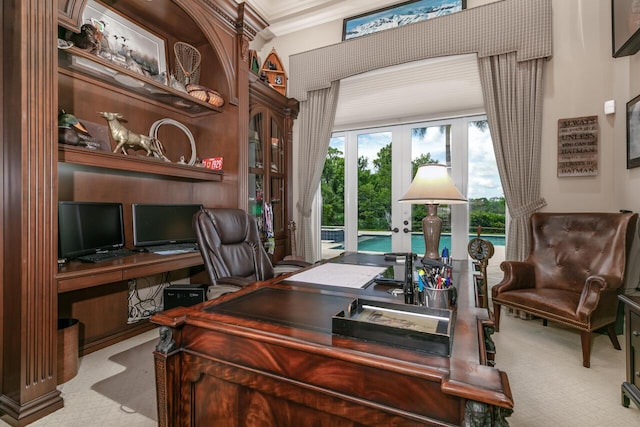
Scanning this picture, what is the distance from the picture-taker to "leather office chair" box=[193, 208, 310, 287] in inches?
81.6

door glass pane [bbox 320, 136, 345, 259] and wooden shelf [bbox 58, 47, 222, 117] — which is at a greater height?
wooden shelf [bbox 58, 47, 222, 117]

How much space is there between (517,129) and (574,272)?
4.55ft

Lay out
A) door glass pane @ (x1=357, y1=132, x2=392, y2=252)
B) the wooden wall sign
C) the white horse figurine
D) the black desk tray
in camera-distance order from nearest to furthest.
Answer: the black desk tray < the white horse figurine < the wooden wall sign < door glass pane @ (x1=357, y1=132, x2=392, y2=252)

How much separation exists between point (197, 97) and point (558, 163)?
11.3 feet

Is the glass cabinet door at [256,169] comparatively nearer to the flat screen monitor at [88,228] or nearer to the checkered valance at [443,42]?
the checkered valance at [443,42]

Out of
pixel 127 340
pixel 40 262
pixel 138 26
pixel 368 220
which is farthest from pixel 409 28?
pixel 127 340

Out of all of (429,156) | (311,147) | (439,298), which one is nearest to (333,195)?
(311,147)

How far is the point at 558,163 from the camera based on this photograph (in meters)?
2.99

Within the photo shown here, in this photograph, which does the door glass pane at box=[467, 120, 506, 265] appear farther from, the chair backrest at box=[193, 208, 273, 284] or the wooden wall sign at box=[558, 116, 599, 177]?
the chair backrest at box=[193, 208, 273, 284]

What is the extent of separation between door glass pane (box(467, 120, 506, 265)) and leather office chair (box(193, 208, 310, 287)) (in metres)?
2.51

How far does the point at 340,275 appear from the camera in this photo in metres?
1.72

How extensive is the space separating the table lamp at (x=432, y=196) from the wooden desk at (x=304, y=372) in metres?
0.81

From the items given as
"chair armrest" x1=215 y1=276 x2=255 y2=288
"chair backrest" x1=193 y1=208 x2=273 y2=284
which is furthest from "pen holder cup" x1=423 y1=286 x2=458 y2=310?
"chair backrest" x1=193 y1=208 x2=273 y2=284

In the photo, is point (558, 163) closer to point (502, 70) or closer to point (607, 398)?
point (502, 70)
